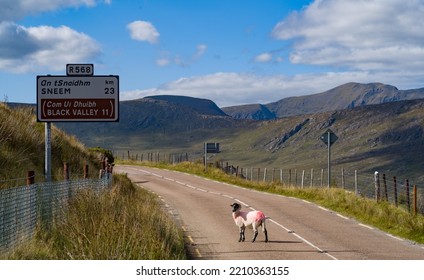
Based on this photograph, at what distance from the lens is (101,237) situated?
12086mm

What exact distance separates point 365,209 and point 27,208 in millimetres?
14412

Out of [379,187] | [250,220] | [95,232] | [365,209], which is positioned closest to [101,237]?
[95,232]

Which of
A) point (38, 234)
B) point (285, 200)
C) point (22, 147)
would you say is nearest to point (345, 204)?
point (285, 200)

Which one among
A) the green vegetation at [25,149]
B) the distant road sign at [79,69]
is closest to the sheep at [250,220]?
the distant road sign at [79,69]

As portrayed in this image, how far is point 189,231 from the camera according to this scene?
19953 millimetres

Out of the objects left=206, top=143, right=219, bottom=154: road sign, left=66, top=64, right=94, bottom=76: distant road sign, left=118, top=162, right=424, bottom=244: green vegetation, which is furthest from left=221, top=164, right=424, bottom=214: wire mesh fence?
left=66, top=64, right=94, bottom=76: distant road sign

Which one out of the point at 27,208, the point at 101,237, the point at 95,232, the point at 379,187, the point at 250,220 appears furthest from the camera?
the point at 379,187

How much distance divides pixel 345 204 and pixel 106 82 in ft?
41.6

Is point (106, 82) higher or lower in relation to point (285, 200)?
higher

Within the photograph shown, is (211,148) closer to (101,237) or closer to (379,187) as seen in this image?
(379,187)

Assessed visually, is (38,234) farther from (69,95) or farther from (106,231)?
(69,95)

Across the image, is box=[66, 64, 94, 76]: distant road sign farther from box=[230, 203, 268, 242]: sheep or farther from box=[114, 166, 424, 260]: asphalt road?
box=[230, 203, 268, 242]: sheep

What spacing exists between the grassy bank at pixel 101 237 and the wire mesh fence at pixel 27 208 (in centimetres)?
25

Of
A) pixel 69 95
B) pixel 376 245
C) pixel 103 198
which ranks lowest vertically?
pixel 376 245
